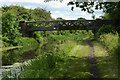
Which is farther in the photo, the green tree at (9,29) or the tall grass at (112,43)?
the green tree at (9,29)

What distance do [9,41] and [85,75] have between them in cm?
1823

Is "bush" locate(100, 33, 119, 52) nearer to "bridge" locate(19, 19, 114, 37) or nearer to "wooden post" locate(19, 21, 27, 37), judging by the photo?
"bridge" locate(19, 19, 114, 37)

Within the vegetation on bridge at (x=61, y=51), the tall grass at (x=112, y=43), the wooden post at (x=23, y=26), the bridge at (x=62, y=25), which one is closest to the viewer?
the vegetation on bridge at (x=61, y=51)

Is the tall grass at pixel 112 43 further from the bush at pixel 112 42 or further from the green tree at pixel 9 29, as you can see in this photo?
the green tree at pixel 9 29

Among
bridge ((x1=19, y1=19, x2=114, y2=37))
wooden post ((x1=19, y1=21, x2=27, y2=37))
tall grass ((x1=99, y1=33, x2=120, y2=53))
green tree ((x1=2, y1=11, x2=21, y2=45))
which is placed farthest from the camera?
wooden post ((x1=19, y1=21, x2=27, y2=37))

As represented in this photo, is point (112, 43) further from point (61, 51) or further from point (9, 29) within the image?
point (9, 29)

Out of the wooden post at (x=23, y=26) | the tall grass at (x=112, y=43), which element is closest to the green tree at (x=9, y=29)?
the wooden post at (x=23, y=26)

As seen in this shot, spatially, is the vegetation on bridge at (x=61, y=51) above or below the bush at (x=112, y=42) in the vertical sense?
below

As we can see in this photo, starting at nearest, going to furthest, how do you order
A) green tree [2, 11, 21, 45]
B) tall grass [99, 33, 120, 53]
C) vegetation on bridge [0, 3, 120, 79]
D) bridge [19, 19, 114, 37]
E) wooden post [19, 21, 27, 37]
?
vegetation on bridge [0, 3, 120, 79]
tall grass [99, 33, 120, 53]
green tree [2, 11, 21, 45]
bridge [19, 19, 114, 37]
wooden post [19, 21, 27, 37]

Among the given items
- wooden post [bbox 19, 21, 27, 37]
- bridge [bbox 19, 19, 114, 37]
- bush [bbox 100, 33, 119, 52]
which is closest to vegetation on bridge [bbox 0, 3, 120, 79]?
bush [bbox 100, 33, 119, 52]

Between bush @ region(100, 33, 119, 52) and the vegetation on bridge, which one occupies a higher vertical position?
bush @ region(100, 33, 119, 52)

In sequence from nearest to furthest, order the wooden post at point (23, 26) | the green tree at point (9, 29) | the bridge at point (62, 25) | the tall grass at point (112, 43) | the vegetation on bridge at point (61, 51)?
the vegetation on bridge at point (61, 51), the tall grass at point (112, 43), the green tree at point (9, 29), the bridge at point (62, 25), the wooden post at point (23, 26)

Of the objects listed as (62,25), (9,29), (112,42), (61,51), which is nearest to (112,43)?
(112,42)

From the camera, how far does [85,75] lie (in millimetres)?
5496
